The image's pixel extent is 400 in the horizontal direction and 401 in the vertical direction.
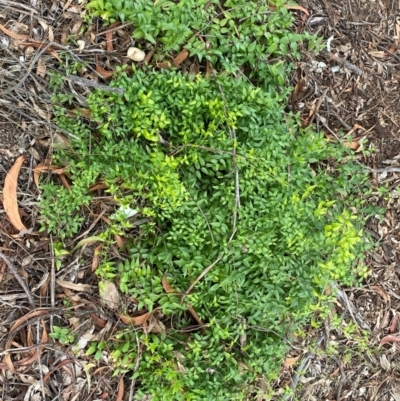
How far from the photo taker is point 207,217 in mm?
2715

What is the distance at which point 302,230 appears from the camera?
2.74 m

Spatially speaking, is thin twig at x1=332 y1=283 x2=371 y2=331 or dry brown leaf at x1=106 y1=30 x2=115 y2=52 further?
thin twig at x1=332 y1=283 x2=371 y2=331

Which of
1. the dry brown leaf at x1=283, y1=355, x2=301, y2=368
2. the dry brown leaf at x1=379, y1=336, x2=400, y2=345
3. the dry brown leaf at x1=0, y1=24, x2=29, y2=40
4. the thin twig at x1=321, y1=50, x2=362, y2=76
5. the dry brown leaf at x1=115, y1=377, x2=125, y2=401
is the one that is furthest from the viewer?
the dry brown leaf at x1=379, y1=336, x2=400, y2=345

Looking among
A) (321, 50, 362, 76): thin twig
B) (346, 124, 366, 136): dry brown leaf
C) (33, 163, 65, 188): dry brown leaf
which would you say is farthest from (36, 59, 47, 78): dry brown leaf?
(346, 124, 366, 136): dry brown leaf

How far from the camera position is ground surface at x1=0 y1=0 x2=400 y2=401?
2.78 metres

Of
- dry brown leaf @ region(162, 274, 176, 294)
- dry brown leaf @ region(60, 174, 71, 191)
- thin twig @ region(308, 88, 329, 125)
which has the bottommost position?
dry brown leaf @ region(162, 274, 176, 294)

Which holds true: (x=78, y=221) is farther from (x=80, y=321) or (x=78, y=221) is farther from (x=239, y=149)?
(x=239, y=149)

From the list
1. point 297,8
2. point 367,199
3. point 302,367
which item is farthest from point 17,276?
point 297,8

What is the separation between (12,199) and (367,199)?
2302mm

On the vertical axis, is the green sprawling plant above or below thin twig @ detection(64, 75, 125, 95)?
above

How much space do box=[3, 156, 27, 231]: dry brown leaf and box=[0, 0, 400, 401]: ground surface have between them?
0.03 meters

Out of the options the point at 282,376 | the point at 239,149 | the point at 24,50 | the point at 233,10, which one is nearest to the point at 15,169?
the point at 24,50

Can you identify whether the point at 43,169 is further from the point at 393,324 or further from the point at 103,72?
the point at 393,324

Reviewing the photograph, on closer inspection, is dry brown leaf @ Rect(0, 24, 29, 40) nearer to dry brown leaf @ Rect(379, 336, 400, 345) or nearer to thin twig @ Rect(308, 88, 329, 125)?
thin twig @ Rect(308, 88, 329, 125)
